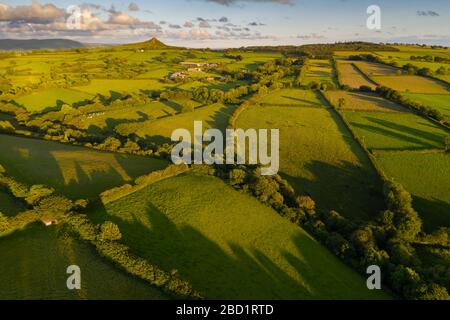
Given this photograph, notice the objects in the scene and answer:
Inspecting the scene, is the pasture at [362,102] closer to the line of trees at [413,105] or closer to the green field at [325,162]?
the line of trees at [413,105]

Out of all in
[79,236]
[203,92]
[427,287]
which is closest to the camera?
[427,287]

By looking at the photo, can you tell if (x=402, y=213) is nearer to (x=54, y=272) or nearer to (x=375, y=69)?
(x=54, y=272)

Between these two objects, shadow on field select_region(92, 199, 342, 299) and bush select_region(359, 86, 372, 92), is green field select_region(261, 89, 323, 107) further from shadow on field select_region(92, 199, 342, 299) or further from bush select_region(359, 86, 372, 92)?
shadow on field select_region(92, 199, 342, 299)

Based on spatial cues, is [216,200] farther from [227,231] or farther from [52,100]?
[52,100]

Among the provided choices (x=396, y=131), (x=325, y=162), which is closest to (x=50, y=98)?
(x=325, y=162)

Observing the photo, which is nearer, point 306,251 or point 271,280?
point 271,280

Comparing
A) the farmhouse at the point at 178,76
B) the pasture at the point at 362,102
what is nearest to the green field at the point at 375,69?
the pasture at the point at 362,102

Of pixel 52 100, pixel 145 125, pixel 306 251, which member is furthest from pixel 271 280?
pixel 52 100
